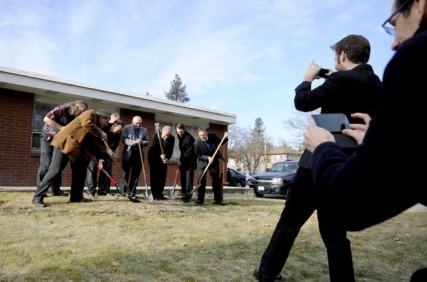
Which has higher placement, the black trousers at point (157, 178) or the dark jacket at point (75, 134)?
the dark jacket at point (75, 134)

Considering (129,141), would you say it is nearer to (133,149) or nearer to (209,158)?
(133,149)

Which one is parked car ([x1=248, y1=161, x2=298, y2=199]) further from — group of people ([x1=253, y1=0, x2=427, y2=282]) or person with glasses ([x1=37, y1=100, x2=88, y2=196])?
group of people ([x1=253, y1=0, x2=427, y2=282])

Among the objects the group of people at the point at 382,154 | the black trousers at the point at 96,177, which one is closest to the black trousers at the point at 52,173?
the black trousers at the point at 96,177

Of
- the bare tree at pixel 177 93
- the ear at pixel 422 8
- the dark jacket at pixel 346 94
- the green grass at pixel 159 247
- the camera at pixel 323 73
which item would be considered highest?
the bare tree at pixel 177 93

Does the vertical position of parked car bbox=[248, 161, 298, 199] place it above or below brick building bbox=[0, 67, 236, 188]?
below

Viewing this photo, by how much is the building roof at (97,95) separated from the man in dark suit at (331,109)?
11.0 metres

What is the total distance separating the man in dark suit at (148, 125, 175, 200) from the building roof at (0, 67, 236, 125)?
4594 millimetres

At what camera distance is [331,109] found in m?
2.85

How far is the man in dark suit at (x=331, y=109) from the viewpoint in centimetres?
273

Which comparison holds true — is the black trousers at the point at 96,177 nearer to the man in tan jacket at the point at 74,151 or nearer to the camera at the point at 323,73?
the man in tan jacket at the point at 74,151

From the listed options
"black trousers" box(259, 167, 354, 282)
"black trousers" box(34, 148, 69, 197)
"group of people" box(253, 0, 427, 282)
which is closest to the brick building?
"black trousers" box(34, 148, 69, 197)

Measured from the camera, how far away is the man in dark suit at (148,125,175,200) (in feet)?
31.8

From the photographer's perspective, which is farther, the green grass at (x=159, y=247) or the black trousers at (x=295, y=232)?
the green grass at (x=159, y=247)

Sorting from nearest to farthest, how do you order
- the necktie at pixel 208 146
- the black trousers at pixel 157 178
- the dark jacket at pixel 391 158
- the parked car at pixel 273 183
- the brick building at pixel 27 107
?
the dark jacket at pixel 391 158
the black trousers at pixel 157 178
the necktie at pixel 208 146
the brick building at pixel 27 107
the parked car at pixel 273 183
